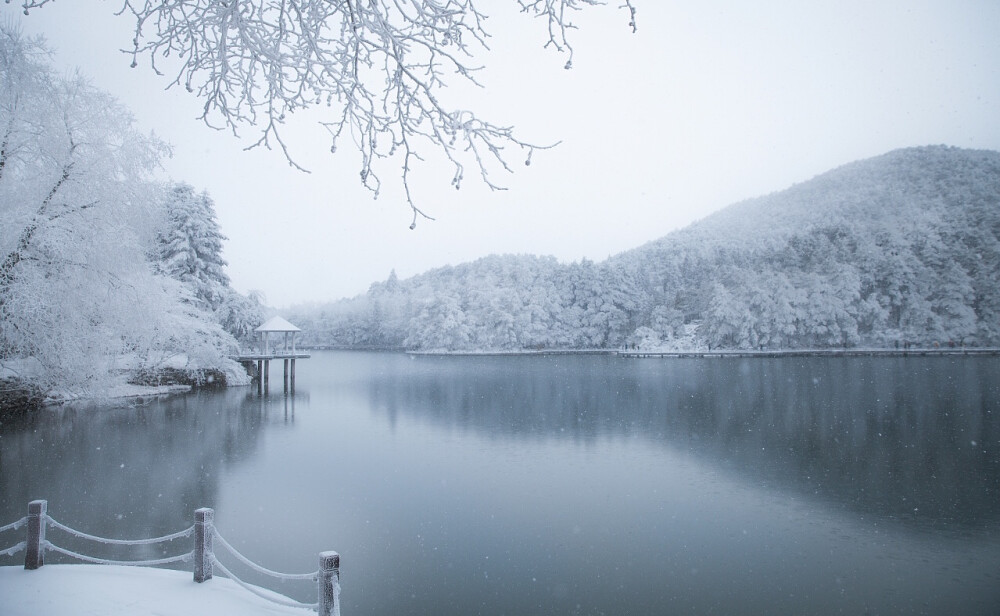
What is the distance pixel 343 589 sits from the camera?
667 centimetres

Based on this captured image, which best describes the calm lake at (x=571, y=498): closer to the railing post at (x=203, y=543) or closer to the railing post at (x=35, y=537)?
the railing post at (x=203, y=543)

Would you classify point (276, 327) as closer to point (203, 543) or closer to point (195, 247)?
point (195, 247)

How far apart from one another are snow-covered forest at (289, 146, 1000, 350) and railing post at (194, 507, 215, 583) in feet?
182

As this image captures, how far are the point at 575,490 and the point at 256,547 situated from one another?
570cm

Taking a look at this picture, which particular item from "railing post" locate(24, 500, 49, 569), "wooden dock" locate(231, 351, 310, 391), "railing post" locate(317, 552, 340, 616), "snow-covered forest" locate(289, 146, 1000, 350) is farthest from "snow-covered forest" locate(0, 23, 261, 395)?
"snow-covered forest" locate(289, 146, 1000, 350)

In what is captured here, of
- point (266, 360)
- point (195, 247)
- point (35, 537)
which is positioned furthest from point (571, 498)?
point (195, 247)

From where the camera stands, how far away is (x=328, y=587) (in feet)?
13.1

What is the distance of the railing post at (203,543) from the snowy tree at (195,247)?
26.7 meters

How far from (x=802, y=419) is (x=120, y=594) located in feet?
59.3

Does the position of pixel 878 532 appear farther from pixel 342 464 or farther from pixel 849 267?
pixel 849 267

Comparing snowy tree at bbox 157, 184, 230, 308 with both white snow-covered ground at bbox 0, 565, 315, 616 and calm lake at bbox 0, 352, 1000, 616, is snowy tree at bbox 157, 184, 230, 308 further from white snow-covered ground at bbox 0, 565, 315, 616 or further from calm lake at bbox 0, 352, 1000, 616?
white snow-covered ground at bbox 0, 565, 315, 616

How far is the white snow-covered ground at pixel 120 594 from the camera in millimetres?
4359

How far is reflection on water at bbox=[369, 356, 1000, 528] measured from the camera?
33.8 ft

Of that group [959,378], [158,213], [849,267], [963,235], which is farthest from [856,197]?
[158,213]
